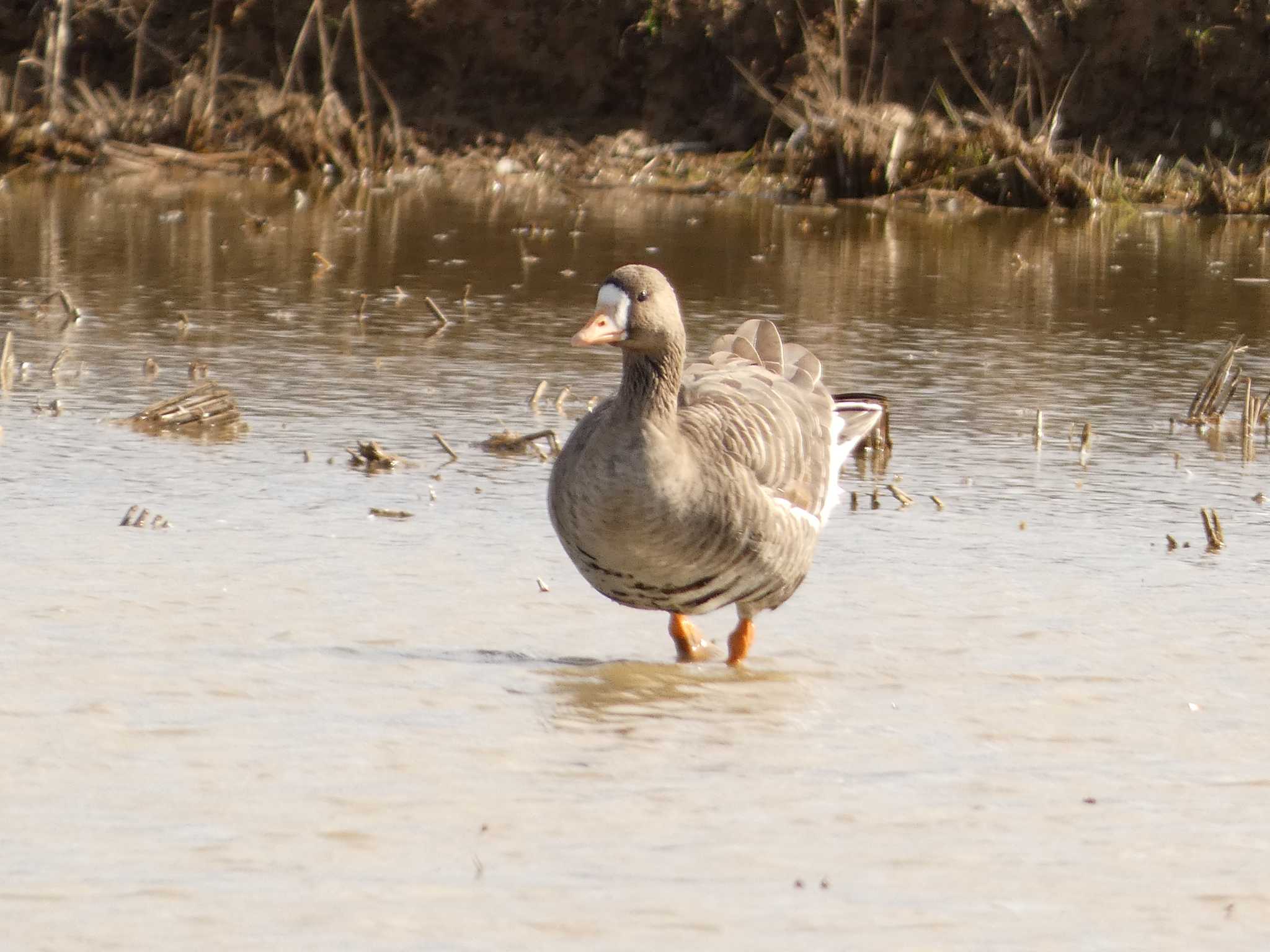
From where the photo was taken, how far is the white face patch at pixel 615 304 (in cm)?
550

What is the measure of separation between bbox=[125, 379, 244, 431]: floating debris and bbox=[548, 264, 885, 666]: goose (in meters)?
2.92

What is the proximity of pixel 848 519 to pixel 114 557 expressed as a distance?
8.98 ft

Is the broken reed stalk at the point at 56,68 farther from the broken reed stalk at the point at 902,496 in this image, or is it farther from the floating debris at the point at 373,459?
the broken reed stalk at the point at 902,496

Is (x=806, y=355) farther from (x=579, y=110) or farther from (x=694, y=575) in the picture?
(x=579, y=110)

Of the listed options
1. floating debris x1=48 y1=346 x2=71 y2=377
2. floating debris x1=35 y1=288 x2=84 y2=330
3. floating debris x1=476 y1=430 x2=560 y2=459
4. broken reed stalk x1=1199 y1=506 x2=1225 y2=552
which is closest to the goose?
broken reed stalk x1=1199 y1=506 x2=1225 y2=552

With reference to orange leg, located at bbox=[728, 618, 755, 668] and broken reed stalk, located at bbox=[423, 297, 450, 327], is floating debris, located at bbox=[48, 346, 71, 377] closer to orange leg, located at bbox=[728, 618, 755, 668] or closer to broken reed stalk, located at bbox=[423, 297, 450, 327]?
broken reed stalk, located at bbox=[423, 297, 450, 327]

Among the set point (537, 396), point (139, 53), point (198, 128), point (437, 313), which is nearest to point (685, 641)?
point (537, 396)

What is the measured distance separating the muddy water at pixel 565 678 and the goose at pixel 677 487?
0.29 metres

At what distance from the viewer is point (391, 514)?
23.1 feet

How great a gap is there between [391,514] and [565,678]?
1883 mm

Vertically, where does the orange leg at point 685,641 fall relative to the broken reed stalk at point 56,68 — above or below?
below

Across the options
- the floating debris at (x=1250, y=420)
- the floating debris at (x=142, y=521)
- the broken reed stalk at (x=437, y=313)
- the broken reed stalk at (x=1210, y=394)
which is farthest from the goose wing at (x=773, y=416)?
the broken reed stalk at (x=437, y=313)

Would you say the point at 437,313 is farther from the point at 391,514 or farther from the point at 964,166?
the point at 964,166

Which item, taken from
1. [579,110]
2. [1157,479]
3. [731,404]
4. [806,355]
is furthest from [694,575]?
[579,110]
